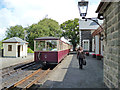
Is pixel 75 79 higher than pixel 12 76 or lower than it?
higher

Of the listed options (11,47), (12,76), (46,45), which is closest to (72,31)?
(11,47)

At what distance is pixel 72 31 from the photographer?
40594 millimetres

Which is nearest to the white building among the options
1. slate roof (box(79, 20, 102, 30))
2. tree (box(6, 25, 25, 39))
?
slate roof (box(79, 20, 102, 30))

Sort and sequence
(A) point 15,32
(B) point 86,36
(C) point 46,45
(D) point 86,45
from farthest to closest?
1. (A) point 15,32
2. (B) point 86,36
3. (D) point 86,45
4. (C) point 46,45

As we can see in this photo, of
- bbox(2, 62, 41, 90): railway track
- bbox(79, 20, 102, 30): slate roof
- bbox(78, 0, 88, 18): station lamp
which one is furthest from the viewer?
bbox(79, 20, 102, 30): slate roof

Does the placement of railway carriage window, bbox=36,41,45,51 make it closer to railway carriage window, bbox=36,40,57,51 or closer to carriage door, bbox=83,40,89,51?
railway carriage window, bbox=36,40,57,51

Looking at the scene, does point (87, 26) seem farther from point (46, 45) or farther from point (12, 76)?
point (12, 76)

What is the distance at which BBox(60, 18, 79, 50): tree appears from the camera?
39875 millimetres

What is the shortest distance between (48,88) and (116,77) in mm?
2243

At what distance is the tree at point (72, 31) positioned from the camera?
1570 inches

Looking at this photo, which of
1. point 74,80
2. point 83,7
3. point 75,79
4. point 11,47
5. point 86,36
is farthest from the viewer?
point 86,36

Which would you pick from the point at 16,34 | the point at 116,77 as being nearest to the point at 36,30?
the point at 16,34

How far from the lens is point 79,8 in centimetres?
601

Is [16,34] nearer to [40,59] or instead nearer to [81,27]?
[81,27]
